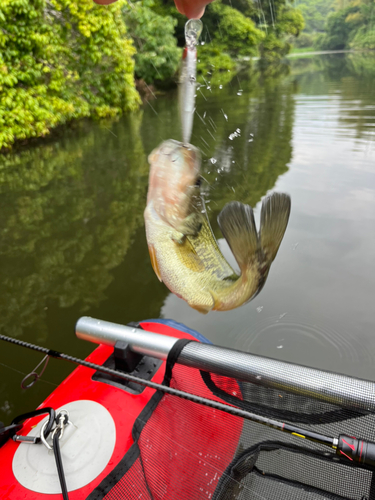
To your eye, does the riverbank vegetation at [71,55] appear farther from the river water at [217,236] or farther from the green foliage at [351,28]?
the green foliage at [351,28]

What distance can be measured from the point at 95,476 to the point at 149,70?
1209 centimetres

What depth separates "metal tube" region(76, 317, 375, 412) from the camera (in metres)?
0.83

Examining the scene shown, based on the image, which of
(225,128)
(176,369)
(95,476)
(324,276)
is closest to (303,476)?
Result: (176,369)

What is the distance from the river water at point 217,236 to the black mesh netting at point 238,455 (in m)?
0.74

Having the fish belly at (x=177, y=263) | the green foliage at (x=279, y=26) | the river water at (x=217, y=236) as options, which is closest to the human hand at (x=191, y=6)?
the river water at (x=217, y=236)

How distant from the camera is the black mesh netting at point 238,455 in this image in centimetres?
84

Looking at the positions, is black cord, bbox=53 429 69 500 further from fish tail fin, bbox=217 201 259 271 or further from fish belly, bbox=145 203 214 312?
fish tail fin, bbox=217 201 259 271

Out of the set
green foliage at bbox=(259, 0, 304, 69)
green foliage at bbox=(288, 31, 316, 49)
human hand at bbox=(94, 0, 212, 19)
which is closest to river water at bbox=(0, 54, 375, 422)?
human hand at bbox=(94, 0, 212, 19)

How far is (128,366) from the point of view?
1.28 m

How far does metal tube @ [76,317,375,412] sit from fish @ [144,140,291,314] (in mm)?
138

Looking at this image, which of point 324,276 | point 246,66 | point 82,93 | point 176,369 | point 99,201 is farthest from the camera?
point 246,66

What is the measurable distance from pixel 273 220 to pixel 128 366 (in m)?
0.78

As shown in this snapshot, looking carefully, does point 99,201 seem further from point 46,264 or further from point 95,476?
point 95,476

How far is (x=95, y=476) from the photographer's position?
0.98 m
